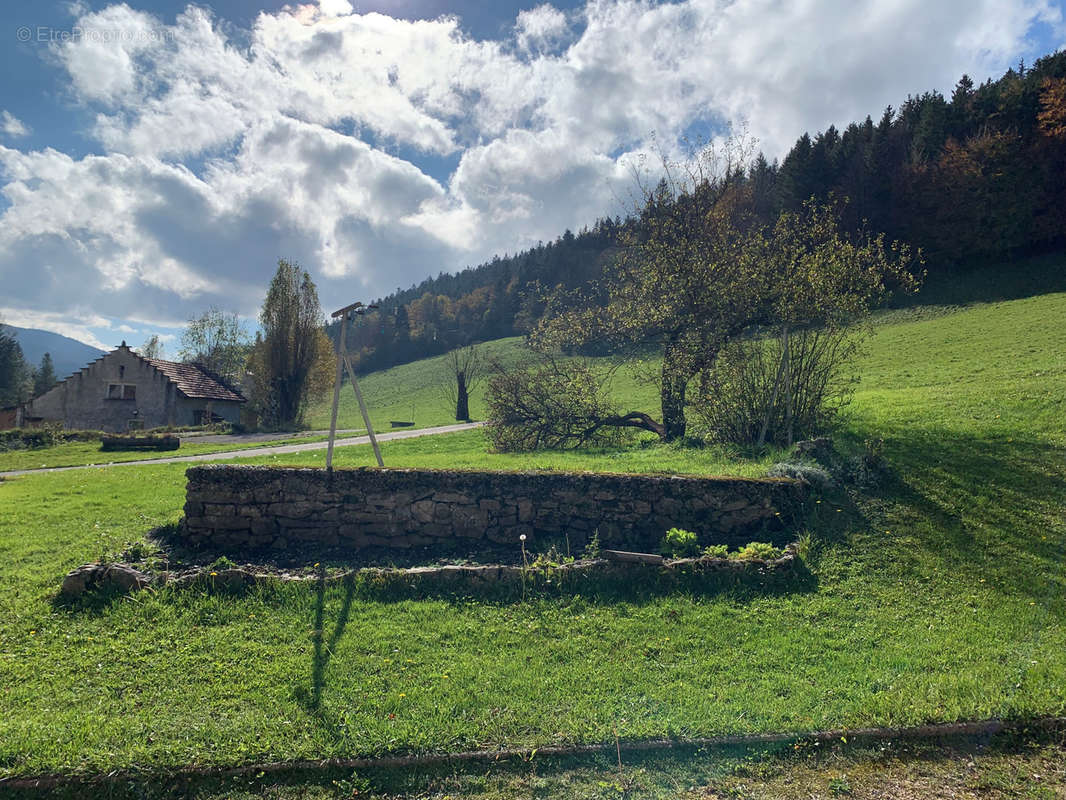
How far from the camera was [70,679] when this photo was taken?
16.6 ft

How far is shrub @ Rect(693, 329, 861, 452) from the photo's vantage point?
11930 millimetres

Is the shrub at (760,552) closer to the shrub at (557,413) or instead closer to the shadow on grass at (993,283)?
the shrub at (557,413)

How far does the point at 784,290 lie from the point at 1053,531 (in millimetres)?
6717

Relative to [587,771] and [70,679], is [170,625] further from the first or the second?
[587,771]

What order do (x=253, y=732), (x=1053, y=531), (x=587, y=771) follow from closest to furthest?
(x=587, y=771) < (x=253, y=732) < (x=1053, y=531)

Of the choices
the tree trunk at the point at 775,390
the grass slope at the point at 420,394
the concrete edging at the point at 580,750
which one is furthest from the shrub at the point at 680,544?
the grass slope at the point at 420,394

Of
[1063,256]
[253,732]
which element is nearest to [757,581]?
[253,732]

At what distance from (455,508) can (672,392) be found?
8510mm

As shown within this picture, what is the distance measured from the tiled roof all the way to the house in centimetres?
9

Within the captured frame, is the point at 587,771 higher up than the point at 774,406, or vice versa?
the point at 774,406

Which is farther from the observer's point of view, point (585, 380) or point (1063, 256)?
point (1063, 256)

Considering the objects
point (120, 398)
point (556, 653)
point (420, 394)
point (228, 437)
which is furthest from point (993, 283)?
point (120, 398)

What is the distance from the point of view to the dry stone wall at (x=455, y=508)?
7.96 m

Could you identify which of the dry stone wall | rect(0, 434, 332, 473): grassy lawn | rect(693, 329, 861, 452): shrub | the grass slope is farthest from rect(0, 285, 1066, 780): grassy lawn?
the grass slope
